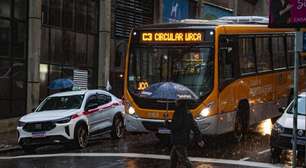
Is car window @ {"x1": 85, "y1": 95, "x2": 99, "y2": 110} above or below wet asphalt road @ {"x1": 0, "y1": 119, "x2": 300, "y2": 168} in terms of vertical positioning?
above

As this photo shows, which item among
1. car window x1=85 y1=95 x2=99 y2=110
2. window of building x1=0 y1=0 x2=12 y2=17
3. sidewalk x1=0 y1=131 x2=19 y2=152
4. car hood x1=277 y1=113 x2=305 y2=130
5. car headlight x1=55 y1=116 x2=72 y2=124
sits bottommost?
sidewalk x1=0 y1=131 x2=19 y2=152

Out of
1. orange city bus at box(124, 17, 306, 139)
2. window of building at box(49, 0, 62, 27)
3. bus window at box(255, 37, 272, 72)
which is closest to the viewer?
orange city bus at box(124, 17, 306, 139)

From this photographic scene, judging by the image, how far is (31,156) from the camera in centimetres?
1744

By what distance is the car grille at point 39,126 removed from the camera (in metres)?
18.1

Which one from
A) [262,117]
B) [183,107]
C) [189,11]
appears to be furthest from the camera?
[189,11]

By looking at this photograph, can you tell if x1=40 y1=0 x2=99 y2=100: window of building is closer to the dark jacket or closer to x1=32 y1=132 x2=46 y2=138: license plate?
x1=32 y1=132 x2=46 y2=138: license plate

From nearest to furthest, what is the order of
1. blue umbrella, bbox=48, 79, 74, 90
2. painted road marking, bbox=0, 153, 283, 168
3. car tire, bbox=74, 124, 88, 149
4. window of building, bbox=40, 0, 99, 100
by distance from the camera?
painted road marking, bbox=0, 153, 283, 168
car tire, bbox=74, 124, 88, 149
blue umbrella, bbox=48, 79, 74, 90
window of building, bbox=40, 0, 99, 100

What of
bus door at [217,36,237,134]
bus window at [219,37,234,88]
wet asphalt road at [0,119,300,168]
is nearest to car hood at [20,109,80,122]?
wet asphalt road at [0,119,300,168]

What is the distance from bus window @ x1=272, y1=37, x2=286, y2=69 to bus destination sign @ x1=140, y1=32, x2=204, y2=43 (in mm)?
4812

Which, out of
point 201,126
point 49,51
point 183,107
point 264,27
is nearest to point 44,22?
point 49,51

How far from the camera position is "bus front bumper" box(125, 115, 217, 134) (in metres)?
16.8

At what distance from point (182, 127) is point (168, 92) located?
3.80 metres

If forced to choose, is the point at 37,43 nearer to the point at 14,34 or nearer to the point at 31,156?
the point at 14,34

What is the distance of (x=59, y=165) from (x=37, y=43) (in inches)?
466
